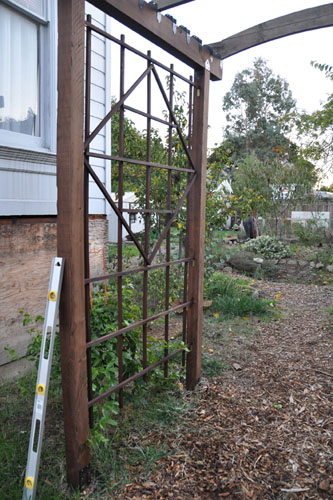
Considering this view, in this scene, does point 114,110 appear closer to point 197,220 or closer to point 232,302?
point 197,220

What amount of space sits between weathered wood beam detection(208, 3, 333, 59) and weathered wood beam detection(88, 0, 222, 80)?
18cm

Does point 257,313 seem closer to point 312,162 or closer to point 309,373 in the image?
point 309,373

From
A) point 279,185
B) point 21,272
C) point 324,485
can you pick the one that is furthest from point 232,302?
point 279,185

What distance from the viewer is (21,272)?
2.97m

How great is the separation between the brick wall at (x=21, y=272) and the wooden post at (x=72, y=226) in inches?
50.8

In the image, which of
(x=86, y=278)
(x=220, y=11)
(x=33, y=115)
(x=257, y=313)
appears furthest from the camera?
(x=257, y=313)

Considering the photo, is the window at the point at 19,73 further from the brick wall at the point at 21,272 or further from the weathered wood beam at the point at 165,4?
the weathered wood beam at the point at 165,4

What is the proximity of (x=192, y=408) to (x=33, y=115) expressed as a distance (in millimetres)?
2442

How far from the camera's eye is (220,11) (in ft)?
9.11

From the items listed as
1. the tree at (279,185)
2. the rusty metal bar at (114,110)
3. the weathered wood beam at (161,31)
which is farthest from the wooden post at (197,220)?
the tree at (279,185)

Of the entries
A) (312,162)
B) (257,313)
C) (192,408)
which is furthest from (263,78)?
(192,408)

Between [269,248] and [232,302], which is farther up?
[269,248]

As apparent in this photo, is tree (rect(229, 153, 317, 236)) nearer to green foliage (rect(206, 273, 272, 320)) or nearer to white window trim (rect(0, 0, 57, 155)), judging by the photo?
green foliage (rect(206, 273, 272, 320))

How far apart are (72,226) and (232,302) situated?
3.43m
